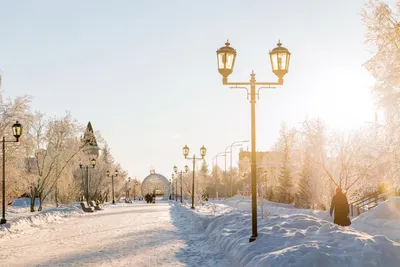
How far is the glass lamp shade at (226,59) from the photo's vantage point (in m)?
12.6

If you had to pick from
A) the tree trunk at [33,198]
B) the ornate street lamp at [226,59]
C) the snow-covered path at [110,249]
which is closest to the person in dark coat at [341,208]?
the snow-covered path at [110,249]

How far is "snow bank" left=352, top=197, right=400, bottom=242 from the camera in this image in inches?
730

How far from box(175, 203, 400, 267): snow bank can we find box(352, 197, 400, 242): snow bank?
18.7 ft

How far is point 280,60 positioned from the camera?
12.8m

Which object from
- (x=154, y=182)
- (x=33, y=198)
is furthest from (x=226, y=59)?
(x=154, y=182)

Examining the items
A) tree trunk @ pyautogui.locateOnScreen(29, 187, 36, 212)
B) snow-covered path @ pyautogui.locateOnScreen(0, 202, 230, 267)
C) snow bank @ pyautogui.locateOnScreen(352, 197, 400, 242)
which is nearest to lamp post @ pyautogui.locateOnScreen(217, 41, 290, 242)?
snow-covered path @ pyautogui.locateOnScreen(0, 202, 230, 267)

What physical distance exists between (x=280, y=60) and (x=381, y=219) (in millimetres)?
10176

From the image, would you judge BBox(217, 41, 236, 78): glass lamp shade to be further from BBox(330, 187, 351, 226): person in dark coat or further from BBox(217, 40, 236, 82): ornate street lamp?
BBox(330, 187, 351, 226): person in dark coat

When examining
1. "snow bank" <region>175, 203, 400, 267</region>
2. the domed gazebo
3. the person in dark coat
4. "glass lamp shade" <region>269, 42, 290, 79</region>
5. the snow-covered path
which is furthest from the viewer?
the domed gazebo

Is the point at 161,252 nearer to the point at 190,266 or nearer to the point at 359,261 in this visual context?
the point at 190,266

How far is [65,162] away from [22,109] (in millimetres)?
14587

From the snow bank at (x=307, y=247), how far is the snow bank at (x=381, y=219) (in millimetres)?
5688

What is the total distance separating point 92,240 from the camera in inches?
632

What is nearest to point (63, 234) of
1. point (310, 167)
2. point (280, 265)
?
point (280, 265)
